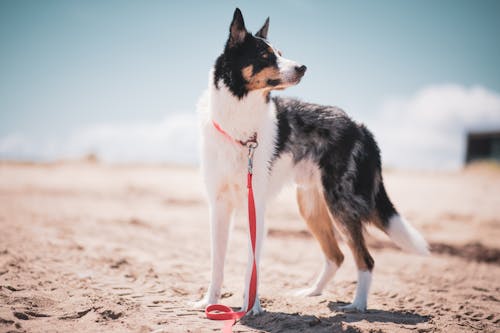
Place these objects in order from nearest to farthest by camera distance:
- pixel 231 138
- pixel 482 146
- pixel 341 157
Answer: pixel 231 138 → pixel 341 157 → pixel 482 146

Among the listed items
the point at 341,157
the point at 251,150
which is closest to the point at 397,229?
the point at 341,157

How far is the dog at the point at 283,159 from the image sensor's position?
3.48 metres

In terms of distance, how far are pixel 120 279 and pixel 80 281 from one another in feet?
1.36

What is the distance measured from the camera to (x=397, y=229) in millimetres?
4250

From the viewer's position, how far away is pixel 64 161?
1998 cm

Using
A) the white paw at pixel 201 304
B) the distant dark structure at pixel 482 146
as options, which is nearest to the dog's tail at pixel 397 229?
the white paw at pixel 201 304

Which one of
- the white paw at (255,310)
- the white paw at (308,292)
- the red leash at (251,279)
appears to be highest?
the red leash at (251,279)

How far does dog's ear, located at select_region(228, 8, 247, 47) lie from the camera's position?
3479 mm

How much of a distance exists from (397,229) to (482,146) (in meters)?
20.6

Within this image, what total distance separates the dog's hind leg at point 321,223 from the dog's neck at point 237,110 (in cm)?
124

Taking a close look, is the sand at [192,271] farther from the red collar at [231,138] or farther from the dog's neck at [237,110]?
the dog's neck at [237,110]

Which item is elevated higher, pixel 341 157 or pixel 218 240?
pixel 341 157

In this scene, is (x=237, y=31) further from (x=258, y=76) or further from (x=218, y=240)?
(x=218, y=240)

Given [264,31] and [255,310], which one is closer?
[255,310]
